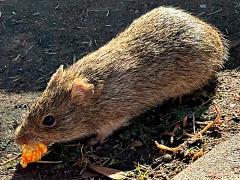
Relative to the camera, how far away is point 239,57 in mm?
7125

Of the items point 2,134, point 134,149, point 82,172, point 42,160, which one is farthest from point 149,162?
point 2,134

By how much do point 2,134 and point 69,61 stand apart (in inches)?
59.9

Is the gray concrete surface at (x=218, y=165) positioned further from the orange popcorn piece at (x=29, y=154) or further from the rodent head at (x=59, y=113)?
the orange popcorn piece at (x=29, y=154)

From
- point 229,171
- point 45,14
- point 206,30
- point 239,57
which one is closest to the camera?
point 229,171

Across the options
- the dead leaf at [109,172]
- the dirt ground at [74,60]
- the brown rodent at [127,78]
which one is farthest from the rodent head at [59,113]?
the dead leaf at [109,172]

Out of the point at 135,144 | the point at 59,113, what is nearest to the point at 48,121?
the point at 59,113

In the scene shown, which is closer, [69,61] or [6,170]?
[6,170]

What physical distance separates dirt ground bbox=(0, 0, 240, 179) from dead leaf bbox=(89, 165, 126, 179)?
0.19 ft

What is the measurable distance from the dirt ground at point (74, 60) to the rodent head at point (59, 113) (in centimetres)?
25

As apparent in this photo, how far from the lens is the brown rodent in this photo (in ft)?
19.0

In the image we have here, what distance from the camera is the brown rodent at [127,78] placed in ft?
19.0

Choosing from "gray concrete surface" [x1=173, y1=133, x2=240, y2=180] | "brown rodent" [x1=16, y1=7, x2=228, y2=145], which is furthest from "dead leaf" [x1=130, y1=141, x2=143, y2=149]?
"gray concrete surface" [x1=173, y1=133, x2=240, y2=180]

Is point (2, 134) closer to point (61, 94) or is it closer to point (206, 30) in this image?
point (61, 94)

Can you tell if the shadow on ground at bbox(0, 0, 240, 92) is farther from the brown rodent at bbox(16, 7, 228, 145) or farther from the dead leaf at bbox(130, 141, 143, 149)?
the dead leaf at bbox(130, 141, 143, 149)
